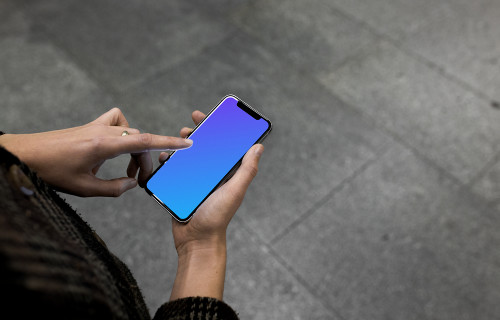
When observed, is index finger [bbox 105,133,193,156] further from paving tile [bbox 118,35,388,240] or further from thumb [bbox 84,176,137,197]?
paving tile [bbox 118,35,388,240]

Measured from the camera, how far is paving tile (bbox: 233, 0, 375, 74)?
125 inches

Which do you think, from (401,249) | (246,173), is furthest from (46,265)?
(401,249)

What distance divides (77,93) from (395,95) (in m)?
2.32

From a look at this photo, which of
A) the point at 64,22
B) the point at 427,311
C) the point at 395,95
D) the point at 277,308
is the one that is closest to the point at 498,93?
the point at 395,95

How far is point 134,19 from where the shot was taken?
11.1 ft

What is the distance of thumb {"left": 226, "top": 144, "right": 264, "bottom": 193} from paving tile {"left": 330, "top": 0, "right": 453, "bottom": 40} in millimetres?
2490

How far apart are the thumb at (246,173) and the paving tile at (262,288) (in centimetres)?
94

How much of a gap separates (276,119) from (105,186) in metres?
1.68

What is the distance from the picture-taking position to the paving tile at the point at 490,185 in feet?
8.06

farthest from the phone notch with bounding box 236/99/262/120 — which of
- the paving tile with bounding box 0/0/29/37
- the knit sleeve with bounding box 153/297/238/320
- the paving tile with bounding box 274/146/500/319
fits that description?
the paving tile with bounding box 0/0/29/37

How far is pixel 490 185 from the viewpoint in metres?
2.50

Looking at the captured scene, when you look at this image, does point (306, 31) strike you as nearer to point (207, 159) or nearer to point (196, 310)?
point (207, 159)

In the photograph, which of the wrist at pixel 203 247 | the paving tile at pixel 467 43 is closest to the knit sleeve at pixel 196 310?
the wrist at pixel 203 247

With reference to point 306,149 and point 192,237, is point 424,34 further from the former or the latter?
point 192,237
